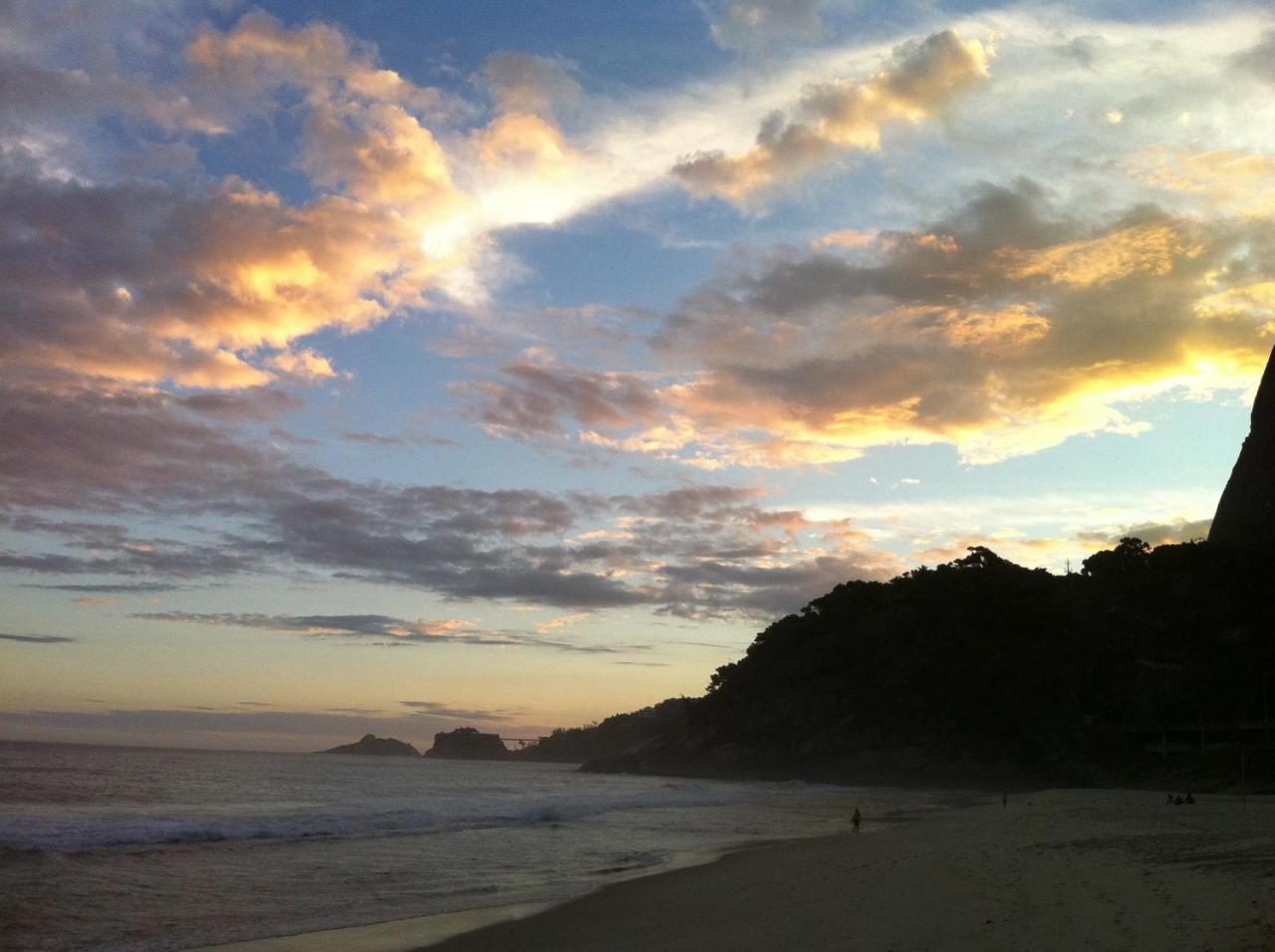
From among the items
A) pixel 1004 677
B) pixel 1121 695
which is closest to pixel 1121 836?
pixel 1121 695

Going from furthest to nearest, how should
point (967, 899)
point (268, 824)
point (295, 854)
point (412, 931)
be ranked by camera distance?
1. point (268, 824)
2. point (295, 854)
3. point (412, 931)
4. point (967, 899)

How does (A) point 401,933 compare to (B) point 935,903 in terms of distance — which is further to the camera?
(A) point 401,933

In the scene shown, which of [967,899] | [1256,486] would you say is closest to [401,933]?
[967,899]

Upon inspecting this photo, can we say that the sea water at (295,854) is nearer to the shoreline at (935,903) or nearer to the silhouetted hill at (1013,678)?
the shoreline at (935,903)

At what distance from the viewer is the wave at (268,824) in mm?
30203

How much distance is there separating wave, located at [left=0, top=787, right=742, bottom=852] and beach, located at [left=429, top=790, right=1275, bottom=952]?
17.6 metres

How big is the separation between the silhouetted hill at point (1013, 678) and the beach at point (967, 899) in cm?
4945

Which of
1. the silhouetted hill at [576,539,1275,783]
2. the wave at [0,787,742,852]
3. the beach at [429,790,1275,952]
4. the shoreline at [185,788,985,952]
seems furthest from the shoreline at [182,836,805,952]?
the silhouetted hill at [576,539,1275,783]

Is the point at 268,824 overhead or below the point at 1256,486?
below

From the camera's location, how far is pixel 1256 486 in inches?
3600

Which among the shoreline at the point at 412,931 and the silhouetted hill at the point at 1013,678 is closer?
the shoreline at the point at 412,931

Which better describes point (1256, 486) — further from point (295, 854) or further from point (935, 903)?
point (295, 854)

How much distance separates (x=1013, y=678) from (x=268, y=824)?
248 feet

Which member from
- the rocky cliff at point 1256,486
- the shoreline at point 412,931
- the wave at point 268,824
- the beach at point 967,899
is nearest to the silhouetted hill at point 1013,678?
the rocky cliff at point 1256,486
